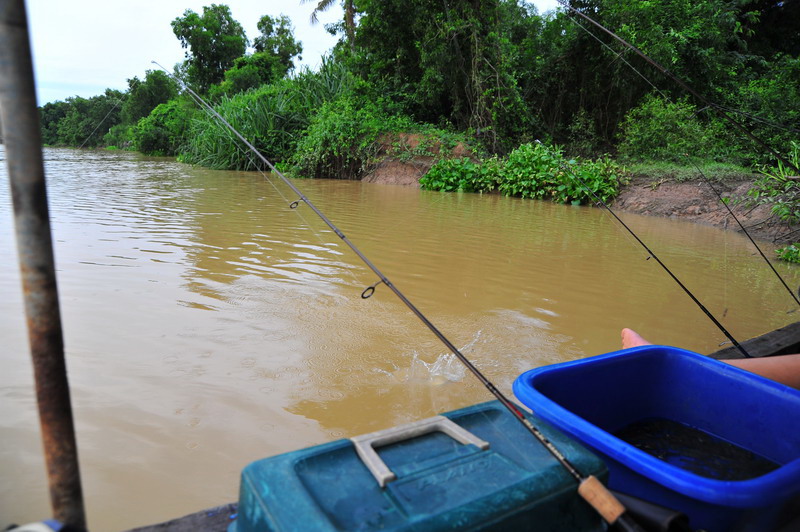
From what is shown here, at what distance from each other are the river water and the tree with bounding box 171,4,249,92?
26.5 meters

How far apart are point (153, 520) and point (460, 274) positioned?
3.58m

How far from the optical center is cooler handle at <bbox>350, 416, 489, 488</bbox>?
1038 mm

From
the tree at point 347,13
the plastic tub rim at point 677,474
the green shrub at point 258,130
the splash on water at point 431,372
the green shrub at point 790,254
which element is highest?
the tree at point 347,13

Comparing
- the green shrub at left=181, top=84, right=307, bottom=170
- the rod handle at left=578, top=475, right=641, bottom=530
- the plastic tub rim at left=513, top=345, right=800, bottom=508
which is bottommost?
the rod handle at left=578, top=475, right=641, bottom=530

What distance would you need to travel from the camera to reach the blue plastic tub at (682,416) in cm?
110

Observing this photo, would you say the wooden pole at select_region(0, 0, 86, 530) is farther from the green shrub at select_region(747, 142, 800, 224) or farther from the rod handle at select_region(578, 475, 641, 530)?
the green shrub at select_region(747, 142, 800, 224)

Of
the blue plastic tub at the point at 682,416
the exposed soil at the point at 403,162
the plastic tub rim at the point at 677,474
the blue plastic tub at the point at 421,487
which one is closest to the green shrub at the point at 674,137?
the exposed soil at the point at 403,162

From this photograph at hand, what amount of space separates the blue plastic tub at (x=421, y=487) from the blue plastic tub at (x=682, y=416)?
4.5 inches

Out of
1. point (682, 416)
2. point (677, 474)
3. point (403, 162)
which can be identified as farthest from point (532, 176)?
point (677, 474)

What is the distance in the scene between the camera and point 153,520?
1805 millimetres

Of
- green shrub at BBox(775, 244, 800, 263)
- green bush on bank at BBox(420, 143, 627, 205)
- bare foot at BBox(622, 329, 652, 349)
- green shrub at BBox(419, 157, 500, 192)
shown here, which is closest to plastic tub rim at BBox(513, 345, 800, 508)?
bare foot at BBox(622, 329, 652, 349)

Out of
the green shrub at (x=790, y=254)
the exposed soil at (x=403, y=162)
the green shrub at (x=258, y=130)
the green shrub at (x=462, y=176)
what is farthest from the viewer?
the green shrub at (x=258, y=130)

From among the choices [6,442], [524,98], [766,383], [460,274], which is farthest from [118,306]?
[524,98]

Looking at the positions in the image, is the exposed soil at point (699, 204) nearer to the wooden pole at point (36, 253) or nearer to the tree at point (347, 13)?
the wooden pole at point (36, 253)
